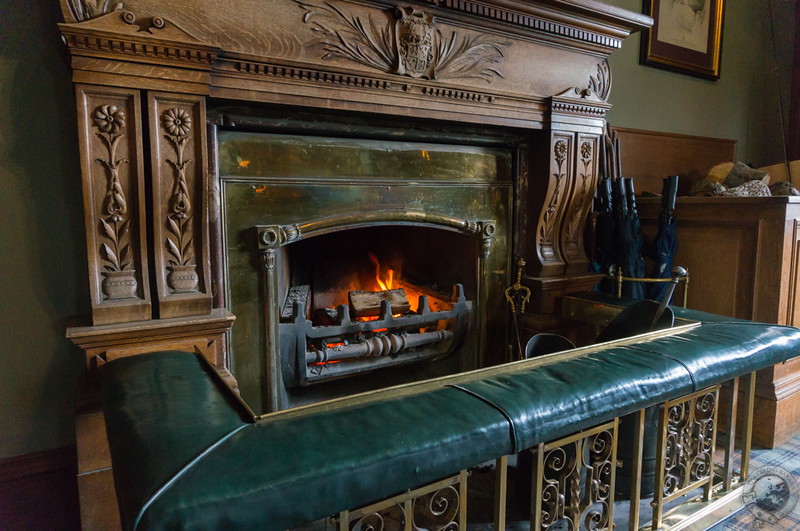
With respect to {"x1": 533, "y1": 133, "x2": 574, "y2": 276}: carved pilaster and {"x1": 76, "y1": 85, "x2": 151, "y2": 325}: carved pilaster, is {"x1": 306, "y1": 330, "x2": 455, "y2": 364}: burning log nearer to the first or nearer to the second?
{"x1": 533, "y1": 133, "x2": 574, "y2": 276}: carved pilaster

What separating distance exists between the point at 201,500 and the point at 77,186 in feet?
4.12

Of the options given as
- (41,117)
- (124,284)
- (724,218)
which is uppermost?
(41,117)

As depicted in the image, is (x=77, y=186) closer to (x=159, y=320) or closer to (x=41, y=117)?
(x=41, y=117)

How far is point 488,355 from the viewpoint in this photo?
2131 millimetres

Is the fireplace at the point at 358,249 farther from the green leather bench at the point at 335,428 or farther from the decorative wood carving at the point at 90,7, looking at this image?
the green leather bench at the point at 335,428

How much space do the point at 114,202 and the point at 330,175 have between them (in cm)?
69

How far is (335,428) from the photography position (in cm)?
74

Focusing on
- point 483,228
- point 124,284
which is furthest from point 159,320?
point 483,228

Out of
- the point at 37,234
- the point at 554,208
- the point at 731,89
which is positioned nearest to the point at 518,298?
the point at 554,208

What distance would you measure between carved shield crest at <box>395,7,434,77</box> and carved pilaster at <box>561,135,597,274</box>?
82cm

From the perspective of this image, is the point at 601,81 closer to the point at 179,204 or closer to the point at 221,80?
the point at 221,80

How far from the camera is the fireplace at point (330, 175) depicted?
4.02 feet


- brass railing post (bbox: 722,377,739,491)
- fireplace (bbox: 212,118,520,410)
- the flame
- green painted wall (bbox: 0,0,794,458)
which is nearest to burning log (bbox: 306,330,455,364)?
fireplace (bbox: 212,118,520,410)

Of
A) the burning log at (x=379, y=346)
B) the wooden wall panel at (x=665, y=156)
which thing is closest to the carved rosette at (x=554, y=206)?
the burning log at (x=379, y=346)
